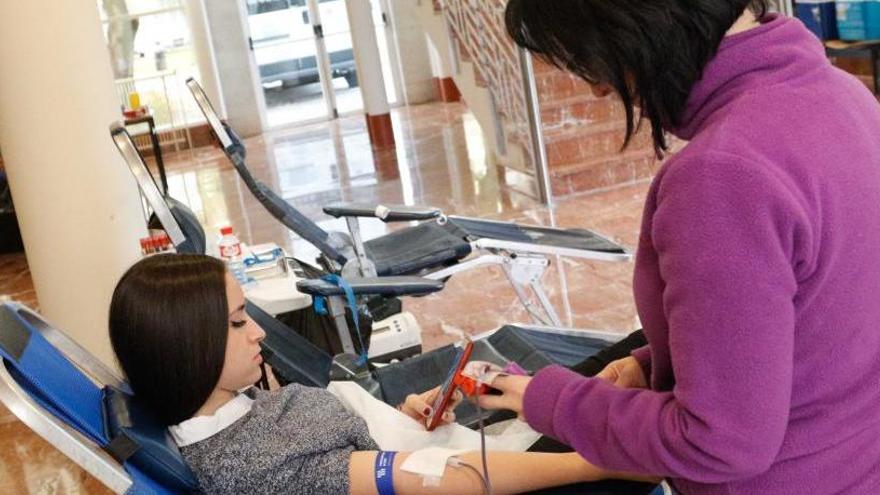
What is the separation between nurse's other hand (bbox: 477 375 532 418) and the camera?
5.23ft

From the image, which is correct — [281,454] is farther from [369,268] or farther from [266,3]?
[266,3]

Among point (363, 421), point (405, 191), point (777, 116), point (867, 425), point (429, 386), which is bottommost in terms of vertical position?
point (405, 191)

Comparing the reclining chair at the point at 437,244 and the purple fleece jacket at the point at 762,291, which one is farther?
the reclining chair at the point at 437,244

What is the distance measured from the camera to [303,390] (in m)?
2.21

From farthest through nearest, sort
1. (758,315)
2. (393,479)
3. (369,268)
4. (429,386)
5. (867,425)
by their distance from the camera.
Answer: (369,268) < (429,386) < (393,479) < (867,425) < (758,315)

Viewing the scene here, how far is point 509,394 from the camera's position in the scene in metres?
1.62

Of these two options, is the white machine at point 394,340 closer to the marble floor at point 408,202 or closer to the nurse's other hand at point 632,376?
the marble floor at point 408,202

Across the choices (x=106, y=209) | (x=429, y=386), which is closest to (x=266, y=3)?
(x=106, y=209)

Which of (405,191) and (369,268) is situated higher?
(369,268)

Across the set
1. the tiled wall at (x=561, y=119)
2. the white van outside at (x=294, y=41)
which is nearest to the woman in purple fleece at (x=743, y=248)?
the tiled wall at (x=561, y=119)

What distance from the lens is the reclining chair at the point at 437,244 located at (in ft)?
13.1

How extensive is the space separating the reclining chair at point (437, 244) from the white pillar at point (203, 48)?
1034 centimetres

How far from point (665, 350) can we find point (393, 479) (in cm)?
64

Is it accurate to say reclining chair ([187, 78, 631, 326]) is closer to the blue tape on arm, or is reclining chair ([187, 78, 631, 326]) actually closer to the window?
the blue tape on arm
